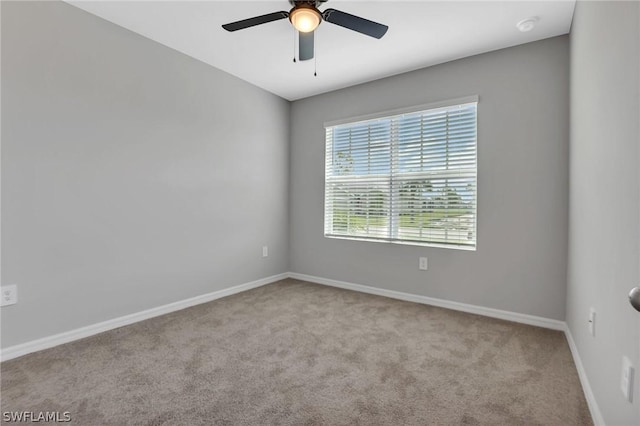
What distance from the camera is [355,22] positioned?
6.65ft

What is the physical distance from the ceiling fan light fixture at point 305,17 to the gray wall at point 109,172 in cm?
155

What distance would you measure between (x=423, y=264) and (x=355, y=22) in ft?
7.75

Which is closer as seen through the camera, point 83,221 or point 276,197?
point 83,221

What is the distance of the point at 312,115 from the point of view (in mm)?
4184

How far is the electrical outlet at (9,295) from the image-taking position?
79.7 inches

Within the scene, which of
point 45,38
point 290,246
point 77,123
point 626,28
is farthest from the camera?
point 290,246

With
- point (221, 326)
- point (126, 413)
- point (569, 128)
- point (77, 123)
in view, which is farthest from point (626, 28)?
point (77, 123)

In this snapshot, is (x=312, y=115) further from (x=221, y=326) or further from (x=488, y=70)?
(x=221, y=326)

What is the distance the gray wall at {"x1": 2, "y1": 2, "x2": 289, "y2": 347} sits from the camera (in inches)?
83.0

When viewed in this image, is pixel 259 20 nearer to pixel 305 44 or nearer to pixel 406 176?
pixel 305 44

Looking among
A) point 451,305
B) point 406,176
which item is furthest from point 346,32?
point 451,305

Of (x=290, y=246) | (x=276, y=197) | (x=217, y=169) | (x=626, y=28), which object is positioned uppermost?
(x=626, y=28)

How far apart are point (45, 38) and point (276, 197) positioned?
8.65 ft

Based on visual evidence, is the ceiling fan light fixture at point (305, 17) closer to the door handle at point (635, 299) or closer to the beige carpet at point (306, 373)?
the door handle at point (635, 299)
